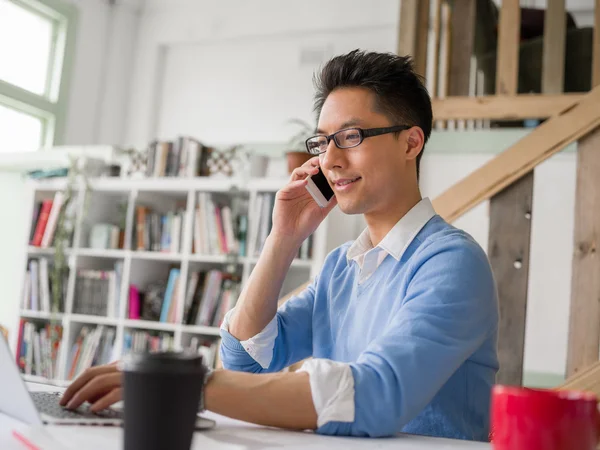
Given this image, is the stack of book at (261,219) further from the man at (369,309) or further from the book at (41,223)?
the man at (369,309)

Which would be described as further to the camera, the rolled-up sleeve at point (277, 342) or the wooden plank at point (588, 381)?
the wooden plank at point (588, 381)

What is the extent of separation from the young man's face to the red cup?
0.95m

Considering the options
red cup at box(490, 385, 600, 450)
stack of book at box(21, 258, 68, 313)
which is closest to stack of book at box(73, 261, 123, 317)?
stack of book at box(21, 258, 68, 313)

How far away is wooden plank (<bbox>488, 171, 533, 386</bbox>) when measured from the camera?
6.75 ft

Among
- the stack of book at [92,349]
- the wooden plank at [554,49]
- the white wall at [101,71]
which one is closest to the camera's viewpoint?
the wooden plank at [554,49]

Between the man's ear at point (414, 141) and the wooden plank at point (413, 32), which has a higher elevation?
the wooden plank at point (413, 32)

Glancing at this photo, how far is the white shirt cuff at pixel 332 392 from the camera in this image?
2.91 ft

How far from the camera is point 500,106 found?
2855 mm

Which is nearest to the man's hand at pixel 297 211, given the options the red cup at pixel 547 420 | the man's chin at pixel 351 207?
the man's chin at pixel 351 207

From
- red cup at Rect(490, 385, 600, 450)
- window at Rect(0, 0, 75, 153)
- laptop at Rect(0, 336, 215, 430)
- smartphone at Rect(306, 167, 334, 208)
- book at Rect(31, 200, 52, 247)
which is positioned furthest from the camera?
window at Rect(0, 0, 75, 153)

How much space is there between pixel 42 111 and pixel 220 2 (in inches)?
68.5

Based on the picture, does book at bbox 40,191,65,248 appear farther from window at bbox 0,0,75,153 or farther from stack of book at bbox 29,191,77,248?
window at bbox 0,0,75,153

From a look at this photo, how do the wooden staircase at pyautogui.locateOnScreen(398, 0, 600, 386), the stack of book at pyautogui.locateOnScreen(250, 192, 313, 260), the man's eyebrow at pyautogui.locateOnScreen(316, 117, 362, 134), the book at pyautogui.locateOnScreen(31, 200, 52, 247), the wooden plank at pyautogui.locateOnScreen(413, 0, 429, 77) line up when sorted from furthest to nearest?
the book at pyautogui.locateOnScreen(31, 200, 52, 247) → the stack of book at pyautogui.locateOnScreen(250, 192, 313, 260) → the wooden plank at pyautogui.locateOnScreen(413, 0, 429, 77) → the wooden staircase at pyautogui.locateOnScreen(398, 0, 600, 386) → the man's eyebrow at pyautogui.locateOnScreen(316, 117, 362, 134)

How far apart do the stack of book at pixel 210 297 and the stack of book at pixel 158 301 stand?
0.12 meters
